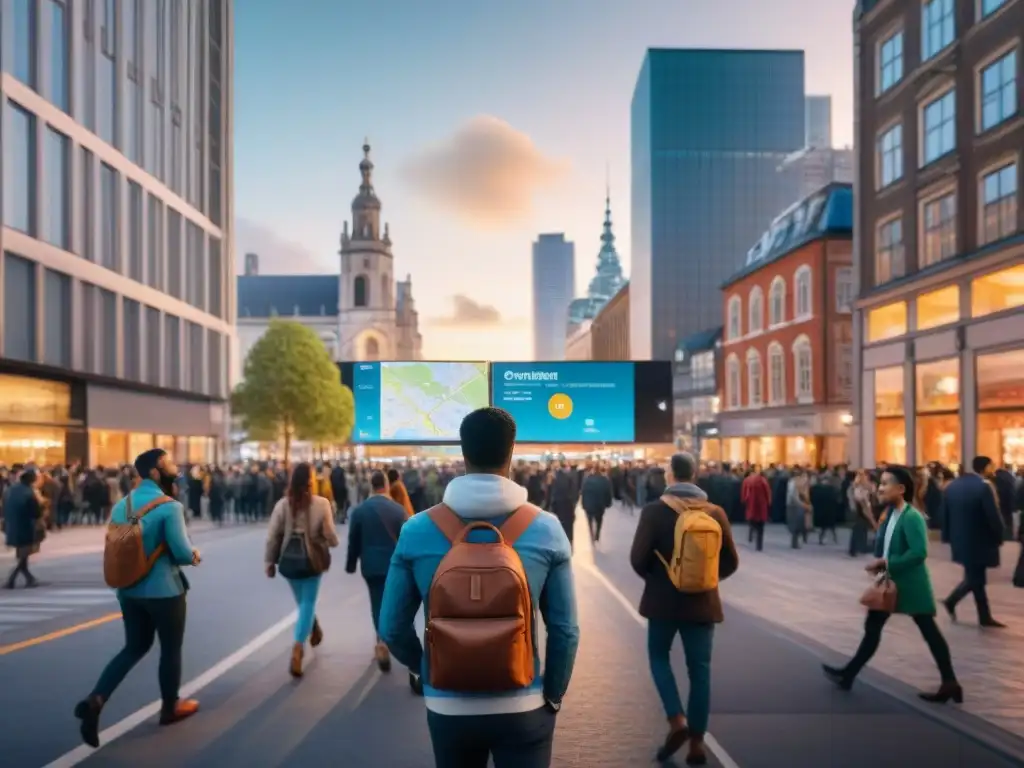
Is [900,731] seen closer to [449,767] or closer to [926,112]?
[449,767]

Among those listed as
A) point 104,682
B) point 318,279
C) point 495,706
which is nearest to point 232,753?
point 104,682

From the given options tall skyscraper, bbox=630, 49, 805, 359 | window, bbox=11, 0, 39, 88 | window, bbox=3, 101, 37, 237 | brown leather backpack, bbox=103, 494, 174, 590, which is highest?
tall skyscraper, bbox=630, 49, 805, 359

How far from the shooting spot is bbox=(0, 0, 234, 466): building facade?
33.8 metres

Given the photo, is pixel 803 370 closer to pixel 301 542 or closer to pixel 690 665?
pixel 301 542

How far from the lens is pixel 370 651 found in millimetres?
10078

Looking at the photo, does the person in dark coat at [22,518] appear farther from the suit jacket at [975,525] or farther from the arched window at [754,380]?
the arched window at [754,380]

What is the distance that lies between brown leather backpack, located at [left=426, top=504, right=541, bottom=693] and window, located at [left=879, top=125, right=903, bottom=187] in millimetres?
35179

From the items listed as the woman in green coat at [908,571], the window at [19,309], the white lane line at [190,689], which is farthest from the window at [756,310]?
the woman in green coat at [908,571]

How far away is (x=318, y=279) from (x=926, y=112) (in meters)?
A: 156

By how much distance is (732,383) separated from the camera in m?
62.9

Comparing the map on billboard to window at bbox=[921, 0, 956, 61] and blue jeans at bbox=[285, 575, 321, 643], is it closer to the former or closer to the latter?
blue jeans at bbox=[285, 575, 321, 643]

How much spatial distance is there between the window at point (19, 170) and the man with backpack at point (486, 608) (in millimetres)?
32626

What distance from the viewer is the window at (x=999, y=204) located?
28.1 meters

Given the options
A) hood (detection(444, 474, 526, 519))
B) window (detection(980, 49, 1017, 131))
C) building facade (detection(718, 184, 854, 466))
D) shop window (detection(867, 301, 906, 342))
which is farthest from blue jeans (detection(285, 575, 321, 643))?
building facade (detection(718, 184, 854, 466))
